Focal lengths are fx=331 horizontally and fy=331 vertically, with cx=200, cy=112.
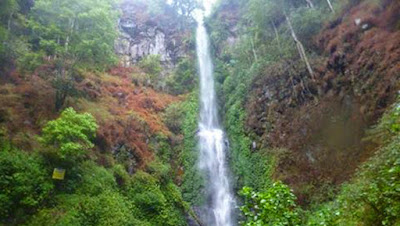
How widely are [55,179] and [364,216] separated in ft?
35.9

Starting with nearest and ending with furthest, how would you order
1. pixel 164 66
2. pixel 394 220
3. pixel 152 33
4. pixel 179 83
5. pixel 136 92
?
1. pixel 394 220
2. pixel 136 92
3. pixel 179 83
4. pixel 164 66
5. pixel 152 33

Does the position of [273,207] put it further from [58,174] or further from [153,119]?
[153,119]

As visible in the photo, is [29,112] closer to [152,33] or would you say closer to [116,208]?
[116,208]

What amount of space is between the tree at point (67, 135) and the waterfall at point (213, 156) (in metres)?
8.03

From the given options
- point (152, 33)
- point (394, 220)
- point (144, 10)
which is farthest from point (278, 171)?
point (144, 10)

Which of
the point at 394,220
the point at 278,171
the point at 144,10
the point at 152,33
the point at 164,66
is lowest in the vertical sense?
the point at 394,220

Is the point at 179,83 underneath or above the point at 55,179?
above

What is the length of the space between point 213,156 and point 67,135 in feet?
35.8

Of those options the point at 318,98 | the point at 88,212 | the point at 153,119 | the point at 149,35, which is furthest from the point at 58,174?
the point at 149,35

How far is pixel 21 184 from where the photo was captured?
37.7ft

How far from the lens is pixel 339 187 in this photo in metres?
13.5

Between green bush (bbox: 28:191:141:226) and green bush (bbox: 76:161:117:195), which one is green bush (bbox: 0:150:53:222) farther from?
green bush (bbox: 76:161:117:195)

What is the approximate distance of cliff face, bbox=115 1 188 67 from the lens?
32.0 metres

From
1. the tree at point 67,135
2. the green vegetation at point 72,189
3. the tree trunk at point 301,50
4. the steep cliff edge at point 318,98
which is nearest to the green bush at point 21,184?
the green vegetation at point 72,189
